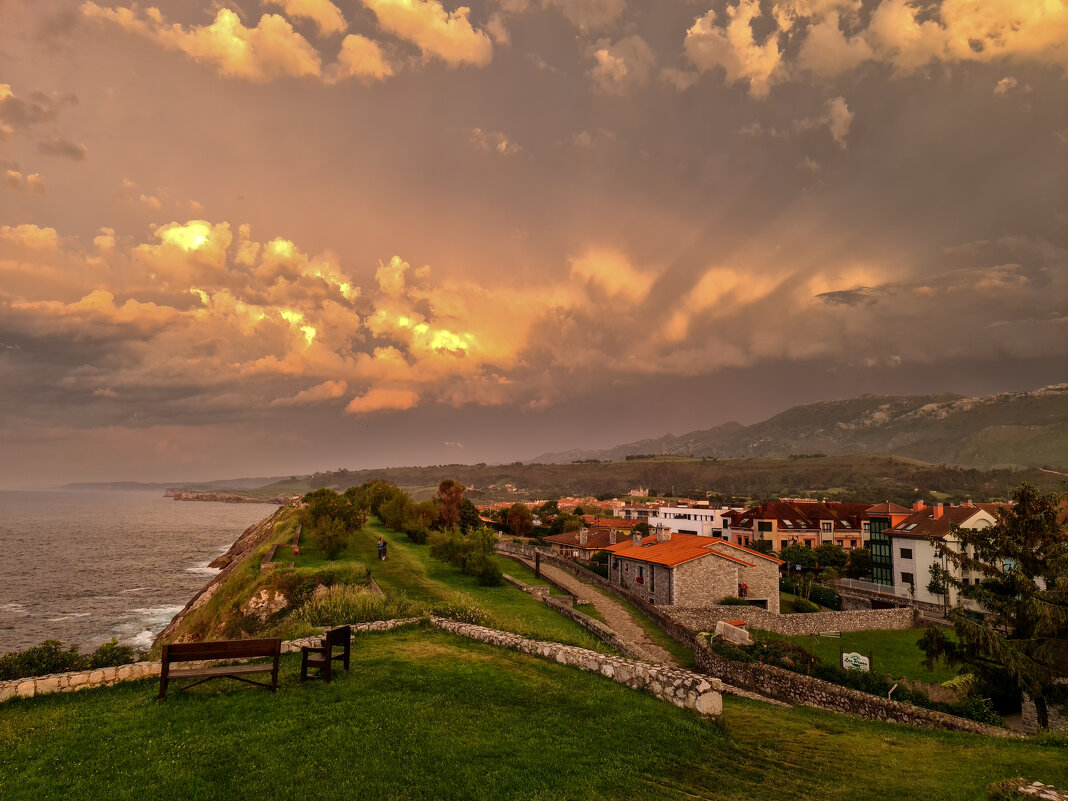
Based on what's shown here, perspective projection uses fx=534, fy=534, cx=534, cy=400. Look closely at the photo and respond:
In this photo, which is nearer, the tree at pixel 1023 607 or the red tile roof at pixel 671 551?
the tree at pixel 1023 607

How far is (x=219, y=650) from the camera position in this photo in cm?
1107

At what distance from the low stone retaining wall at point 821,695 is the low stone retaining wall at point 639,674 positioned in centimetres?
900

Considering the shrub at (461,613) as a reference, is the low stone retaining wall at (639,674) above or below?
above

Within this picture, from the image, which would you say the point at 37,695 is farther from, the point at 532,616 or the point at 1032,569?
the point at 1032,569

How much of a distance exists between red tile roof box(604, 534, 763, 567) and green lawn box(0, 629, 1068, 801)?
1224 inches

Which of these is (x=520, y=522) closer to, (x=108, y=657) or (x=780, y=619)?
(x=780, y=619)

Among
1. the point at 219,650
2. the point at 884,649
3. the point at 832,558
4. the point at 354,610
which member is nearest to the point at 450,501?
the point at 832,558

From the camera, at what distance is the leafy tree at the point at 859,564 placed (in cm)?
6512

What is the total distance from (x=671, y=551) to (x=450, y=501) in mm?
38941

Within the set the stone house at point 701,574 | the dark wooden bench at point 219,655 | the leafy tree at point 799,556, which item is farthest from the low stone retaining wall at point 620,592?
the leafy tree at point 799,556

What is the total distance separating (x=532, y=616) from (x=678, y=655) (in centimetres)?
876

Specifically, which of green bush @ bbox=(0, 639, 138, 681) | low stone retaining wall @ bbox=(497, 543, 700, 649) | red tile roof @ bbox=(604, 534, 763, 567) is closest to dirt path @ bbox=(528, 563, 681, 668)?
low stone retaining wall @ bbox=(497, 543, 700, 649)

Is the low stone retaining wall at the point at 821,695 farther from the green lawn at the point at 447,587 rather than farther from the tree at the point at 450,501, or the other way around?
the tree at the point at 450,501

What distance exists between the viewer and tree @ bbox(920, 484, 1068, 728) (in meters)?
20.6
